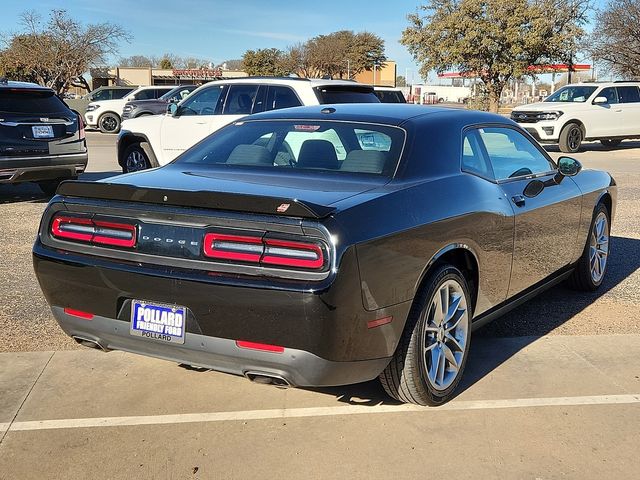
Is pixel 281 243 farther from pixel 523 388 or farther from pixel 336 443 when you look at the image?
pixel 523 388

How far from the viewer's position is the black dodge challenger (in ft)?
10.2

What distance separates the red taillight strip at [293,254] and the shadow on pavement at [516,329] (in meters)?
1.19

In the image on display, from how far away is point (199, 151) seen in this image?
4742mm

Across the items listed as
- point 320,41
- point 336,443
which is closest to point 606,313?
point 336,443

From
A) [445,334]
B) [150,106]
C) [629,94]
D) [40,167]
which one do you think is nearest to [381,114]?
[445,334]

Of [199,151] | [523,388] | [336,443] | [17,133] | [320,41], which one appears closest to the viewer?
[336,443]

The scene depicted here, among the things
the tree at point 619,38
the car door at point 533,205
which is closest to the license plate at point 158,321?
the car door at point 533,205

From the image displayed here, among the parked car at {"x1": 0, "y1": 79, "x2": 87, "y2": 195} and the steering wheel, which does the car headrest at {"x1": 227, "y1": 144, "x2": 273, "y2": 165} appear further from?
the parked car at {"x1": 0, "y1": 79, "x2": 87, "y2": 195}

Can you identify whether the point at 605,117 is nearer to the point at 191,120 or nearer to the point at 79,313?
the point at 191,120

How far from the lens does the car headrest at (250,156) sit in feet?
14.5

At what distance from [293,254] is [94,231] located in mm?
1103

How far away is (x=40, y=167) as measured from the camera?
9641mm

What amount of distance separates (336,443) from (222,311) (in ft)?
2.91

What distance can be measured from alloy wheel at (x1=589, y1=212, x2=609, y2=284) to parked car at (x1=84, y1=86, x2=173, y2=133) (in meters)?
23.0
